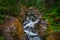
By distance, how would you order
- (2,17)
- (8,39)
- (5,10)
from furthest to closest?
(5,10) < (2,17) < (8,39)

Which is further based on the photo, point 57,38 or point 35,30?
point 35,30

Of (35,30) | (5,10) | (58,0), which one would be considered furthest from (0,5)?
(58,0)

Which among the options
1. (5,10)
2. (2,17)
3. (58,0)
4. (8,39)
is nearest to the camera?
(8,39)


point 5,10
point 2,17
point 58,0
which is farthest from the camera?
point 58,0

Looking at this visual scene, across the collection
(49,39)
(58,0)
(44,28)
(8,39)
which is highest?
(8,39)

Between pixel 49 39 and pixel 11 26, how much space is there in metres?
2.92

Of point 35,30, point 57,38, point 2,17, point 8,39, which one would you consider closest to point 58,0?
point 35,30

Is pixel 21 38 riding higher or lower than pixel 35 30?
higher

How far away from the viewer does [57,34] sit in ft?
43.8

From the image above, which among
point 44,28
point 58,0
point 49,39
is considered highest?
point 49,39

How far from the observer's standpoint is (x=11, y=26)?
41.0ft

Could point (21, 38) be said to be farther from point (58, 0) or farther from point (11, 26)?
point (58, 0)

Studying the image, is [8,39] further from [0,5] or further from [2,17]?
[0,5]

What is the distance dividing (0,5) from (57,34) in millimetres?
7310
